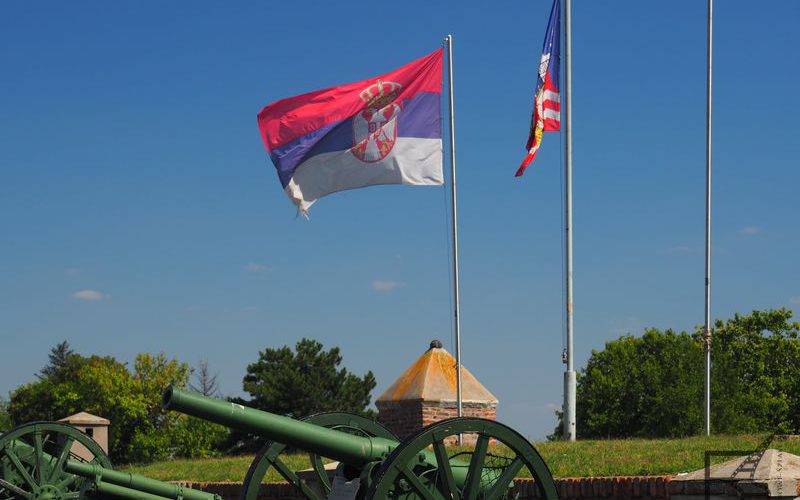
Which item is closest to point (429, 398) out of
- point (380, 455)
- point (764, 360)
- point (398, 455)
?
point (380, 455)

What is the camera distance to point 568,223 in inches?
854

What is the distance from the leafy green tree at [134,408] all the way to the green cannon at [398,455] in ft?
138

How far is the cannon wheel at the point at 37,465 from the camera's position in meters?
16.4

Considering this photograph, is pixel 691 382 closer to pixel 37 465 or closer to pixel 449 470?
pixel 37 465

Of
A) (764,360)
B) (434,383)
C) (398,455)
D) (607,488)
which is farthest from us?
(764,360)

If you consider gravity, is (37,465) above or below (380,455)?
below

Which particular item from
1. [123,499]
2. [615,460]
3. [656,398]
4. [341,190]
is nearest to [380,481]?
[123,499]

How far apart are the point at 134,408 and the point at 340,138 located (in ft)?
122

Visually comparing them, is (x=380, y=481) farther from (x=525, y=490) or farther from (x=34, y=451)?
(x=34, y=451)

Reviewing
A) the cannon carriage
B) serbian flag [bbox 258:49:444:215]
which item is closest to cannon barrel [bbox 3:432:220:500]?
the cannon carriage

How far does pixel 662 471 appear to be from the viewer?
14.2 m

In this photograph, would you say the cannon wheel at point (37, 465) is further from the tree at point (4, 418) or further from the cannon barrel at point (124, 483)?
A: the tree at point (4, 418)

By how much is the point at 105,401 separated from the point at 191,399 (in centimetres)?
4816

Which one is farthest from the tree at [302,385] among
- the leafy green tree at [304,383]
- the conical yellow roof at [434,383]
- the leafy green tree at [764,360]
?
the conical yellow roof at [434,383]
